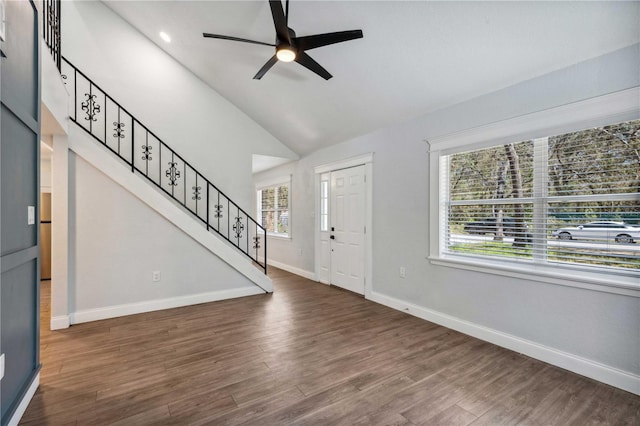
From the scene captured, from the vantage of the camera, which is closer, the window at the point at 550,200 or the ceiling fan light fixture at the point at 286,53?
the window at the point at 550,200

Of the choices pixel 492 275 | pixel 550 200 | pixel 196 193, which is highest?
pixel 196 193

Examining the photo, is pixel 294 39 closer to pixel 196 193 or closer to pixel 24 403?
pixel 24 403

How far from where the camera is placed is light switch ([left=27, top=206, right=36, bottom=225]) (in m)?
2.02

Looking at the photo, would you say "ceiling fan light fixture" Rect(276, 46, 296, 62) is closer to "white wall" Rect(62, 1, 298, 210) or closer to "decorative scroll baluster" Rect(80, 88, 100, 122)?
"white wall" Rect(62, 1, 298, 210)

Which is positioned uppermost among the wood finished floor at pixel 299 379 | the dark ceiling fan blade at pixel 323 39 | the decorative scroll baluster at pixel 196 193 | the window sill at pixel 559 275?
the dark ceiling fan blade at pixel 323 39


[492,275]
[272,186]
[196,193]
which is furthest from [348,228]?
[272,186]

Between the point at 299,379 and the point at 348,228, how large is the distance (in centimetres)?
290

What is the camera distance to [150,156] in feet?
16.0

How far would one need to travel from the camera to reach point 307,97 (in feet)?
14.0

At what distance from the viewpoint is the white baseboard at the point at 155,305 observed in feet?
11.5

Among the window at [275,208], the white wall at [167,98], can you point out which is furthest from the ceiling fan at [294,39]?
the window at [275,208]

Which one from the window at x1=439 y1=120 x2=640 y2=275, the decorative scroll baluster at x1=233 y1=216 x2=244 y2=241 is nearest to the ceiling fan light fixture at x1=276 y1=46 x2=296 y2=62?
the window at x1=439 y1=120 x2=640 y2=275

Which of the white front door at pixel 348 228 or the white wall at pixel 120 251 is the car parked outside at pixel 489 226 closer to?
the white front door at pixel 348 228

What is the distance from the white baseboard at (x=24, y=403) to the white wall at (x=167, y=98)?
362 centimetres
